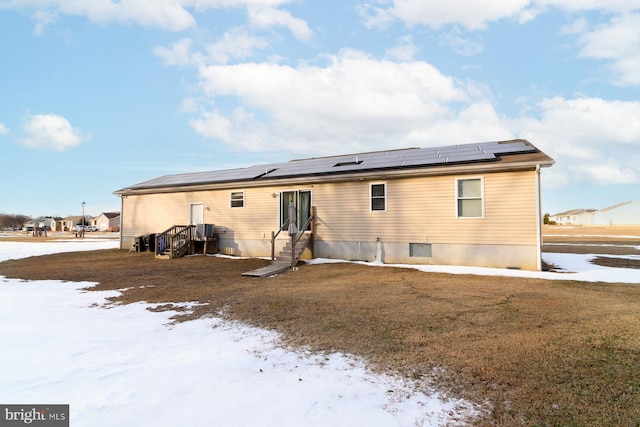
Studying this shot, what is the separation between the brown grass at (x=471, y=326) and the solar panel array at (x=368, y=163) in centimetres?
426

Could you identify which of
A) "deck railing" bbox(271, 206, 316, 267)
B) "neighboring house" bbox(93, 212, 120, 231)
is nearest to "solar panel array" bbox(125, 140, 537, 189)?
"deck railing" bbox(271, 206, 316, 267)

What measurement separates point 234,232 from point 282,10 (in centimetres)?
970

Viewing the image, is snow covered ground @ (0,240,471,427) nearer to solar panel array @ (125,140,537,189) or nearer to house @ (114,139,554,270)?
house @ (114,139,554,270)

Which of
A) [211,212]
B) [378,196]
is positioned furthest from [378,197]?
[211,212]

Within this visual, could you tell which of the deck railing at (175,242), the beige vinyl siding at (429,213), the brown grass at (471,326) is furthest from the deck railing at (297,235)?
the deck railing at (175,242)

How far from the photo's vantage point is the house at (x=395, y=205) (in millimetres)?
10359

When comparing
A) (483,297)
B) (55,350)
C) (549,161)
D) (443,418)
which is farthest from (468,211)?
(55,350)

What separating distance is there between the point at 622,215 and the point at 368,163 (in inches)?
2971

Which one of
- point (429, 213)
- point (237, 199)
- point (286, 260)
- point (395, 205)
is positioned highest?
point (237, 199)

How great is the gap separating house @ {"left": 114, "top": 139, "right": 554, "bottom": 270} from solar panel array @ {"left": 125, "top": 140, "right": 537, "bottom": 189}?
0.17ft

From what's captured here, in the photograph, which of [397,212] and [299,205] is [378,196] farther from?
[299,205]

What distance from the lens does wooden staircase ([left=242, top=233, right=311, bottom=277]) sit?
10.2 meters

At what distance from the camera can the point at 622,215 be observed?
63406 mm

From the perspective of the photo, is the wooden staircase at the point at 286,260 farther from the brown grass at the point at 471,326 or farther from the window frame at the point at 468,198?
the window frame at the point at 468,198
